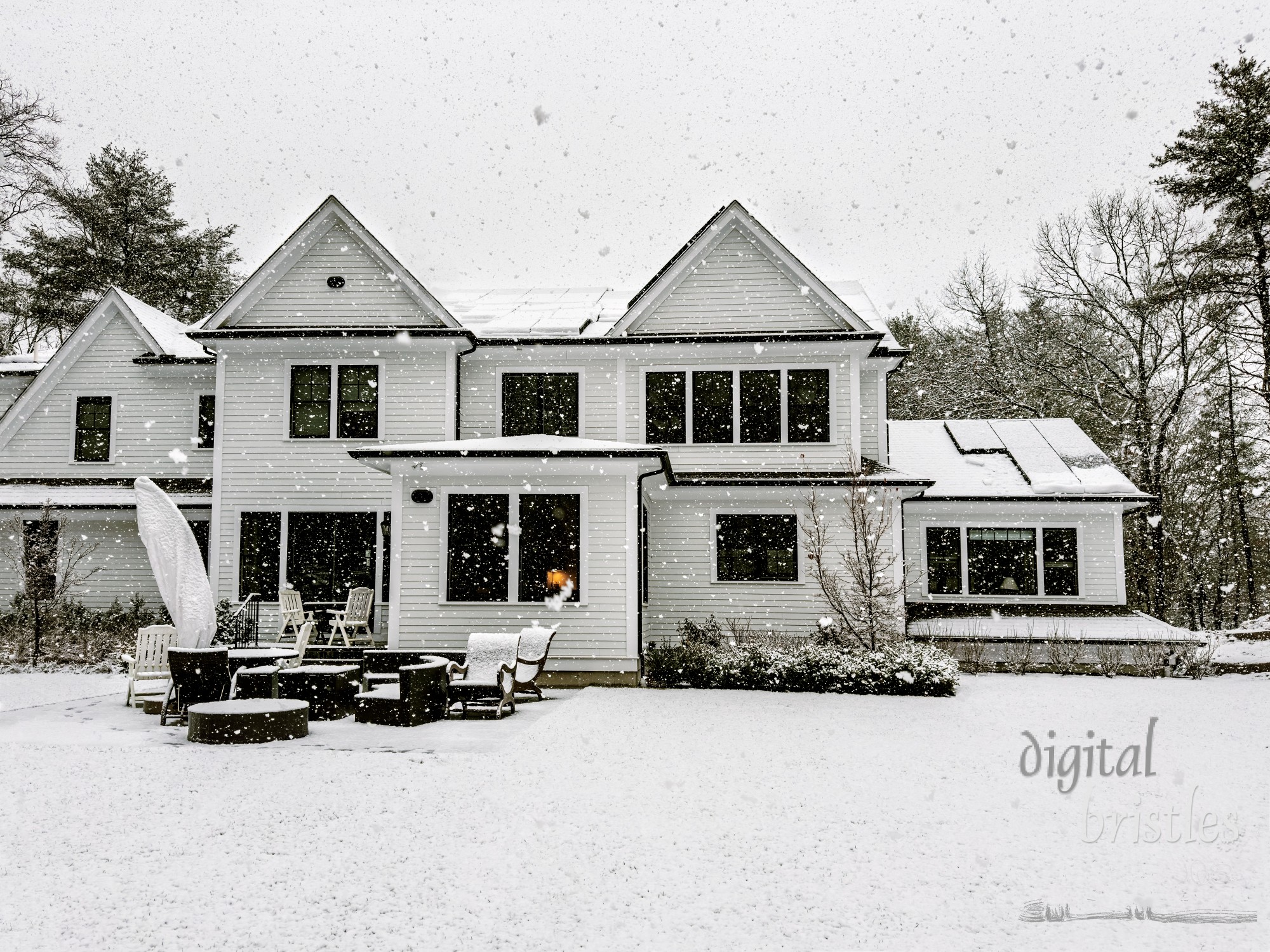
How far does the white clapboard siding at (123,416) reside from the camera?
19094mm

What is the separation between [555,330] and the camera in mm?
17828

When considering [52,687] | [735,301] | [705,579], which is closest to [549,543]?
[705,579]

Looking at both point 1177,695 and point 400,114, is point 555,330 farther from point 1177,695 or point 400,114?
point 400,114

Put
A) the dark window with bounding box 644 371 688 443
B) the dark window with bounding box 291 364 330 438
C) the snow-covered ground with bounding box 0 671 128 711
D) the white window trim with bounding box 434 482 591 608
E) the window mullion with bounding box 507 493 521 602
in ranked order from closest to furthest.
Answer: the snow-covered ground with bounding box 0 671 128 711, the white window trim with bounding box 434 482 591 608, the window mullion with bounding box 507 493 521 602, the dark window with bounding box 291 364 330 438, the dark window with bounding box 644 371 688 443

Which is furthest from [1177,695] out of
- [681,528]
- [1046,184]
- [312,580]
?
[1046,184]

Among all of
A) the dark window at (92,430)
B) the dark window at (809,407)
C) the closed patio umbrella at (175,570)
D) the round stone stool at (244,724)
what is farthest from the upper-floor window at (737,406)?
the dark window at (92,430)

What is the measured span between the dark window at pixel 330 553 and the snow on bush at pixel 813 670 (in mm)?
6136

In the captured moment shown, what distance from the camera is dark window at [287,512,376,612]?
1698 centimetres

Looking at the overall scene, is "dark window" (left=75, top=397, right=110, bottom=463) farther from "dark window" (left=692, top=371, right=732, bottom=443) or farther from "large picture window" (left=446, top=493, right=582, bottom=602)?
"dark window" (left=692, top=371, right=732, bottom=443)

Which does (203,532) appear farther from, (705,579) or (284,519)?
(705,579)

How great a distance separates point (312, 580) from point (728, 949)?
46.0 feet

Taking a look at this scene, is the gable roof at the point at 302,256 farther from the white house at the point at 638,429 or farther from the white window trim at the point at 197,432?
the white window trim at the point at 197,432

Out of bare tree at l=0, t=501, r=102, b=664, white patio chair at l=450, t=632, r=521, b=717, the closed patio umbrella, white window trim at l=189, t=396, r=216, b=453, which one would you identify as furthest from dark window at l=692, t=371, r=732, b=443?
bare tree at l=0, t=501, r=102, b=664

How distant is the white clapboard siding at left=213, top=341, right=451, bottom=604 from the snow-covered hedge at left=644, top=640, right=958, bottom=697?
6.54 m
